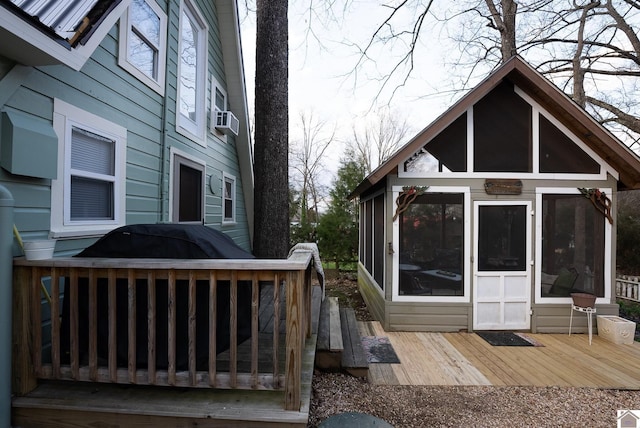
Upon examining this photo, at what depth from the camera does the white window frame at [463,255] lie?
546 cm

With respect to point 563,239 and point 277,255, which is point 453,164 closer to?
point 563,239

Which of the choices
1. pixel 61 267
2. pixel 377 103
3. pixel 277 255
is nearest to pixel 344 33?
pixel 377 103

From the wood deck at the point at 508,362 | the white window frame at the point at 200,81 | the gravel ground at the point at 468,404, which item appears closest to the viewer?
the gravel ground at the point at 468,404

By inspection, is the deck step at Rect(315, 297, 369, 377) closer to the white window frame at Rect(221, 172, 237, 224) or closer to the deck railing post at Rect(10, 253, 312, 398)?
the deck railing post at Rect(10, 253, 312, 398)

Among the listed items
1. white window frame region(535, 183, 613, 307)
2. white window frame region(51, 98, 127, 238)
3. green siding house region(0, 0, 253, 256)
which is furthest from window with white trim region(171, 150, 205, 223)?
white window frame region(535, 183, 613, 307)

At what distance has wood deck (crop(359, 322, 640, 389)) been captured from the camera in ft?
12.2

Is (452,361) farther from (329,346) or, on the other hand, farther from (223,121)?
(223,121)

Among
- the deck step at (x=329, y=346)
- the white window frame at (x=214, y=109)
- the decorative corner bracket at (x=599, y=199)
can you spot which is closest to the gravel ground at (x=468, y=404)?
the deck step at (x=329, y=346)

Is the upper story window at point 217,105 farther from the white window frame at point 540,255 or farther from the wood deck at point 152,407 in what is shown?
the white window frame at point 540,255

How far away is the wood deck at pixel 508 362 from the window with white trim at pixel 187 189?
10.9 ft

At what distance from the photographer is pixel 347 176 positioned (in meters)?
10.6

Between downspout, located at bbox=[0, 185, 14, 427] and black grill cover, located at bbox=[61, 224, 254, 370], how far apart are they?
283 mm

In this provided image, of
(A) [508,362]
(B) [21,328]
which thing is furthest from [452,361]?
(B) [21,328]

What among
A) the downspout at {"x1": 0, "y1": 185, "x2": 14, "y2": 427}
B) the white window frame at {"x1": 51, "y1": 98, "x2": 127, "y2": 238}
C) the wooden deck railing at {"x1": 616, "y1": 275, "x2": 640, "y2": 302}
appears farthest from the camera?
the wooden deck railing at {"x1": 616, "y1": 275, "x2": 640, "y2": 302}
